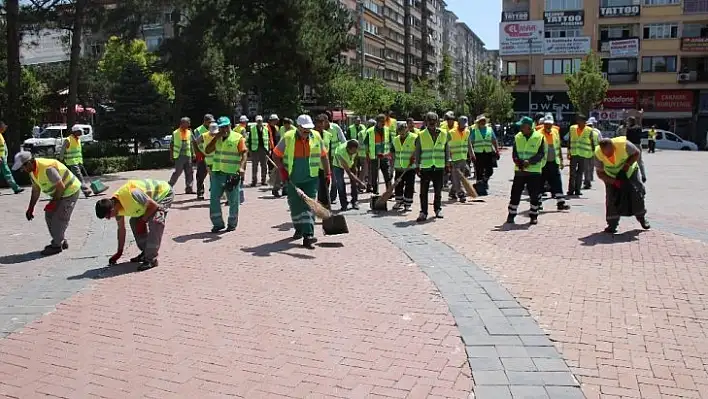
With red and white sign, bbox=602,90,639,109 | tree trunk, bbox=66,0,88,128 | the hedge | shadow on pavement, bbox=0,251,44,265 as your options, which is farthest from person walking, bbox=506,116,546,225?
red and white sign, bbox=602,90,639,109

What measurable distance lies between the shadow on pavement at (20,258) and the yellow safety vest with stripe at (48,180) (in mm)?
881

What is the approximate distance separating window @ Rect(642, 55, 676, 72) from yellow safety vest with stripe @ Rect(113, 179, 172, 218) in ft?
172

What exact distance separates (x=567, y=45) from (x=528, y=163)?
156 feet

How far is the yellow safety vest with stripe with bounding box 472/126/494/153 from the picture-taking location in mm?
14805

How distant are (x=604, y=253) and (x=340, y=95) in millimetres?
37984

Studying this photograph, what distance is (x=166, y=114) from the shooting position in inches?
1187

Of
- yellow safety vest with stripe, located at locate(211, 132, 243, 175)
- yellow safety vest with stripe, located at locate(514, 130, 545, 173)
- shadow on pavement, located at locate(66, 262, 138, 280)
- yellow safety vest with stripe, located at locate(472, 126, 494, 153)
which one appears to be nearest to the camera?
shadow on pavement, located at locate(66, 262, 138, 280)

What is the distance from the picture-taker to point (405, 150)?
1227cm

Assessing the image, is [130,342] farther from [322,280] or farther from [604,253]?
[604,253]

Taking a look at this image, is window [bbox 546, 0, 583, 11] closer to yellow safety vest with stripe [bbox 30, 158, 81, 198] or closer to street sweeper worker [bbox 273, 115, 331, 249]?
street sweeper worker [bbox 273, 115, 331, 249]

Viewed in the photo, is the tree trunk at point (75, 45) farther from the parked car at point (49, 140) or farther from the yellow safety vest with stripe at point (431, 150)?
the yellow safety vest with stripe at point (431, 150)

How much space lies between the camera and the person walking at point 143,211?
7.43m

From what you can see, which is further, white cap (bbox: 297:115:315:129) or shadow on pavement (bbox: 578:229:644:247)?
shadow on pavement (bbox: 578:229:644:247)

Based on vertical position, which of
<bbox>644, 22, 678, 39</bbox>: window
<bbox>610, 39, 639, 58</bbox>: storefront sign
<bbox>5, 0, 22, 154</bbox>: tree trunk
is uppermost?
<bbox>644, 22, 678, 39</bbox>: window
